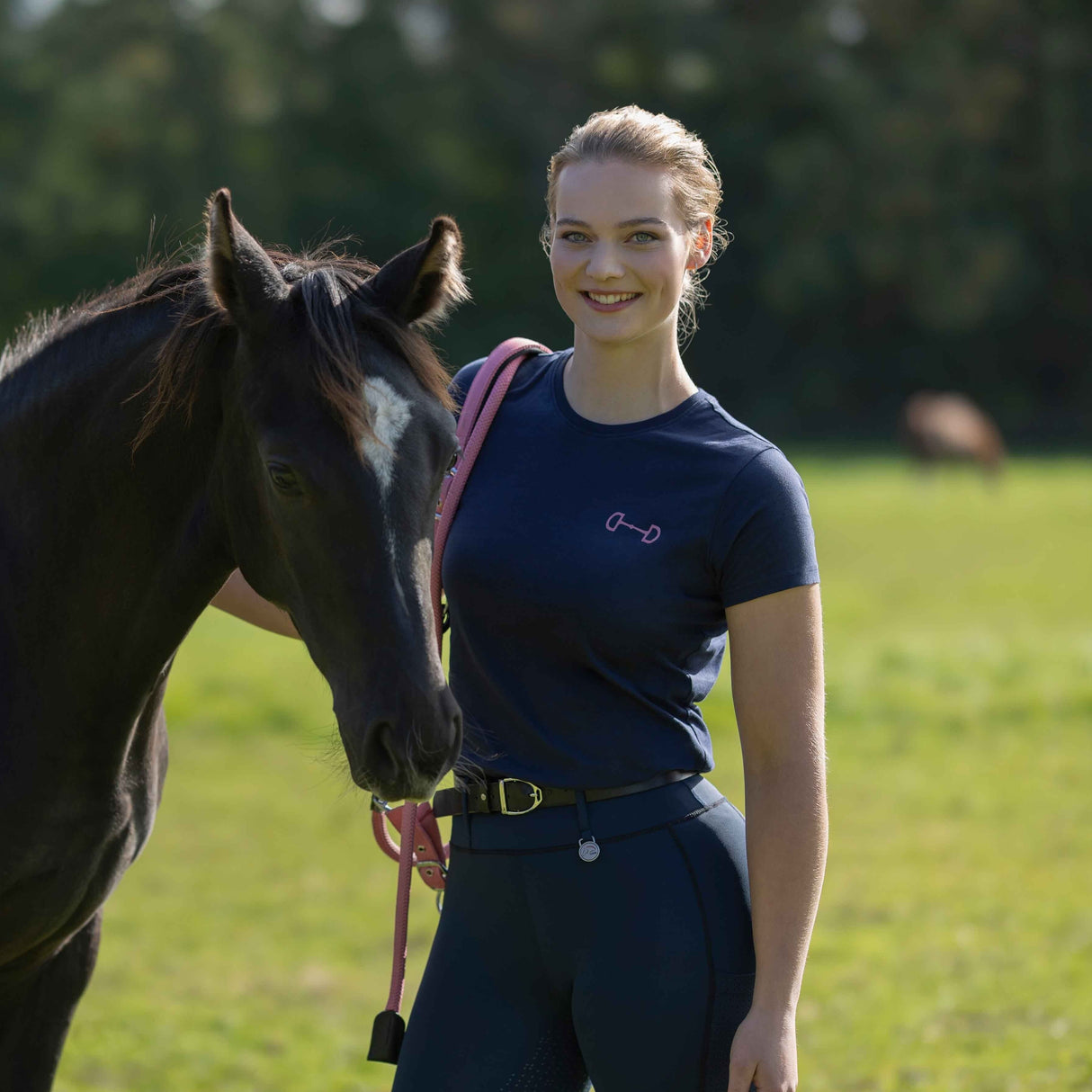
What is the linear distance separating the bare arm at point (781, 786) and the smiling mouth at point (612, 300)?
534 millimetres

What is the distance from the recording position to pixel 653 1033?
214cm

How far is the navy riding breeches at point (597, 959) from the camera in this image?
84.4 inches

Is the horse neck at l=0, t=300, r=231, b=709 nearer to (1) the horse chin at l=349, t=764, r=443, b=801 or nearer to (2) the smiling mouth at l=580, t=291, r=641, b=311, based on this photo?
(1) the horse chin at l=349, t=764, r=443, b=801

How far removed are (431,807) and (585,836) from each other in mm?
357

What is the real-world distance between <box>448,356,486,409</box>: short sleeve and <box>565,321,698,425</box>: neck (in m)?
0.30

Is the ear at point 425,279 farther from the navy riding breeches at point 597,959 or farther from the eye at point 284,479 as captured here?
the navy riding breeches at point 597,959

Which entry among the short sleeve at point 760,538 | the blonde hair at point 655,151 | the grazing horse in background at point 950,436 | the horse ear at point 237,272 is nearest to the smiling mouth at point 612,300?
the blonde hair at point 655,151

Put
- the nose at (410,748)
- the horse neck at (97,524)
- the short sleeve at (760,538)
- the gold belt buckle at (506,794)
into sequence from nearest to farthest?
1. the nose at (410,748)
2. the short sleeve at (760,538)
3. the gold belt buckle at (506,794)
4. the horse neck at (97,524)

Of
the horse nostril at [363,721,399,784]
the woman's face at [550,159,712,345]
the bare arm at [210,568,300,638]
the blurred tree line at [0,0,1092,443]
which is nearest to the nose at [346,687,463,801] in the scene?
the horse nostril at [363,721,399,784]

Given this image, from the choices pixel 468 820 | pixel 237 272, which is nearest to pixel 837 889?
pixel 468 820

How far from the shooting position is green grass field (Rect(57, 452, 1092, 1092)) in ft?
15.3

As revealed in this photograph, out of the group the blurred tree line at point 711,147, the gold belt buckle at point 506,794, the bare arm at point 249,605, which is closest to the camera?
the gold belt buckle at point 506,794

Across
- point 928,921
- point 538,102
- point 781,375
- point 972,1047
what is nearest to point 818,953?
point 928,921

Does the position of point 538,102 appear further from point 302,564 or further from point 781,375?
point 302,564
